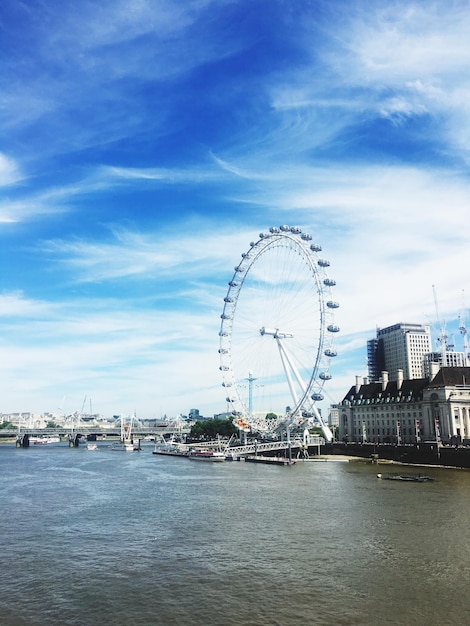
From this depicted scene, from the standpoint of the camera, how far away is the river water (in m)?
19.3

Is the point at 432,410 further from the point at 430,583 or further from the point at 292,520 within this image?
the point at 430,583

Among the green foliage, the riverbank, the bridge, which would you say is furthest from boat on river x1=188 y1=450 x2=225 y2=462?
the green foliage

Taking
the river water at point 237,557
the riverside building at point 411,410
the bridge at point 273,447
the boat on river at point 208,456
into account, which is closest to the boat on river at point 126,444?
the bridge at point 273,447

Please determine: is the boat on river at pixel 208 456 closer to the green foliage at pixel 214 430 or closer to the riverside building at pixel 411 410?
the riverside building at pixel 411 410

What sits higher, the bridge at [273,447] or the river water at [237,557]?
the bridge at [273,447]

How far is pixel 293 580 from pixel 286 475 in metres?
42.9

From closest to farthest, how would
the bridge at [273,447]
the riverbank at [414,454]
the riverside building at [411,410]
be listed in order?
the riverbank at [414,454] → the riverside building at [411,410] → the bridge at [273,447]

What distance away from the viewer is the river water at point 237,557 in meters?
19.3

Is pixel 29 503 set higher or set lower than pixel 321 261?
lower

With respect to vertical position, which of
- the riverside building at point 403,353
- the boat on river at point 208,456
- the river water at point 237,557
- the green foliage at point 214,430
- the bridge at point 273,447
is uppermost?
the riverside building at point 403,353

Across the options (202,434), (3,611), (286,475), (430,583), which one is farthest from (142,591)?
(202,434)

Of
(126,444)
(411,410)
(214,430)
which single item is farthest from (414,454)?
(126,444)

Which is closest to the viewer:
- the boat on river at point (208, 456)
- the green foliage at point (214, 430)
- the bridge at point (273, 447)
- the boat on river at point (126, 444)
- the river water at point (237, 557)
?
the river water at point (237, 557)

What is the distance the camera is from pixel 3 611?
1941cm
